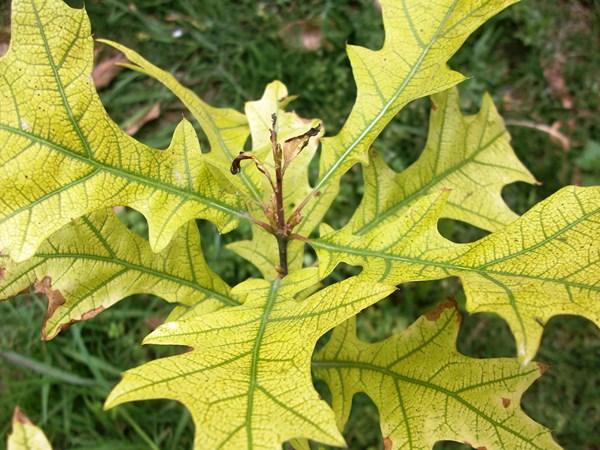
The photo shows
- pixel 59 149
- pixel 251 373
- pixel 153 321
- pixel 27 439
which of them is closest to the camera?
pixel 27 439

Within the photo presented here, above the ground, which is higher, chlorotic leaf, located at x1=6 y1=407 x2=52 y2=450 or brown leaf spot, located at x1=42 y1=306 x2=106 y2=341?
brown leaf spot, located at x1=42 y1=306 x2=106 y2=341

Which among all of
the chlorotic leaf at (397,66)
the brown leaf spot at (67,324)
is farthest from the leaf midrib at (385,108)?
the brown leaf spot at (67,324)

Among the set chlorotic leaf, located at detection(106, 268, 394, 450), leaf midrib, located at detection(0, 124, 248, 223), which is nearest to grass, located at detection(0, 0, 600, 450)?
leaf midrib, located at detection(0, 124, 248, 223)

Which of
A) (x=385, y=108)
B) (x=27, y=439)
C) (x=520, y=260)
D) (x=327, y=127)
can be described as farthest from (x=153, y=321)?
(x=520, y=260)

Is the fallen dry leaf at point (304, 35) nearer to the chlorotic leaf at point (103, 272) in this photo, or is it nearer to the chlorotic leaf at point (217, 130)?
the chlorotic leaf at point (217, 130)

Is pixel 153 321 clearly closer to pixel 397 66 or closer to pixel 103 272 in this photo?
pixel 103 272

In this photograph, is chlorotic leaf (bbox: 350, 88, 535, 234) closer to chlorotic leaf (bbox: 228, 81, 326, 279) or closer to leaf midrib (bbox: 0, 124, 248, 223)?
chlorotic leaf (bbox: 228, 81, 326, 279)
